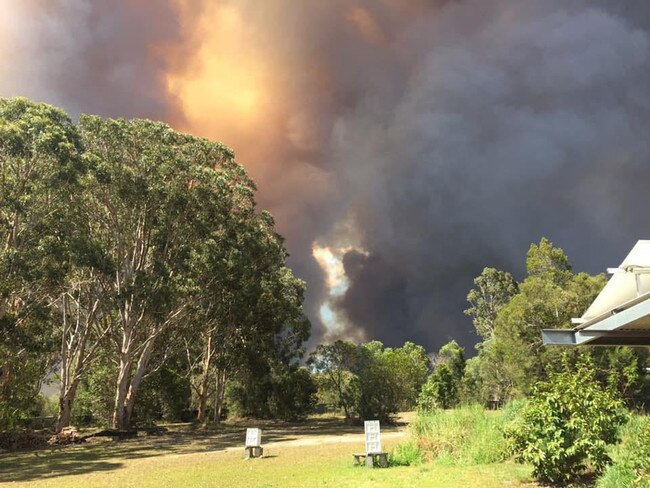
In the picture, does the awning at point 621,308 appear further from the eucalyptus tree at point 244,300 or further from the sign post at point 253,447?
the eucalyptus tree at point 244,300

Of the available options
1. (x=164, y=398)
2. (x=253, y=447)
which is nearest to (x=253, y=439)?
(x=253, y=447)

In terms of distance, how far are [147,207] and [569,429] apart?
26.3 meters

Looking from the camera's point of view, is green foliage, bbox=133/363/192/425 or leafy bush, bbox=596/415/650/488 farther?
green foliage, bbox=133/363/192/425

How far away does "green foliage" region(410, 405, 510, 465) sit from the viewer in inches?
500

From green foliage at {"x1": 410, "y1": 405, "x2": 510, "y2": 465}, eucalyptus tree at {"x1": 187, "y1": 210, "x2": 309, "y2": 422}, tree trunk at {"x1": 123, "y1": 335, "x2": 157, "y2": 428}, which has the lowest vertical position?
green foliage at {"x1": 410, "y1": 405, "x2": 510, "y2": 465}

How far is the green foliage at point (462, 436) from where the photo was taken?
12.7 m

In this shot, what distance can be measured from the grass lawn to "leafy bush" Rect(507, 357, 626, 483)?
90cm

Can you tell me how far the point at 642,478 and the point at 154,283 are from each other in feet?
87.9

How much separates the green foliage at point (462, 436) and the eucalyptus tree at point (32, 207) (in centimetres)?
1919

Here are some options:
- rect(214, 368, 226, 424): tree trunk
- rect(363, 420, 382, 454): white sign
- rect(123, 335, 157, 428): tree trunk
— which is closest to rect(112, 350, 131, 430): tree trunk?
rect(123, 335, 157, 428): tree trunk

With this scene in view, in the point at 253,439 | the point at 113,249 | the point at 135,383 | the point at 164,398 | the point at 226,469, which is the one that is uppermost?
the point at 113,249

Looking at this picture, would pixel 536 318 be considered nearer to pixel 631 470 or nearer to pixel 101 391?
pixel 631 470

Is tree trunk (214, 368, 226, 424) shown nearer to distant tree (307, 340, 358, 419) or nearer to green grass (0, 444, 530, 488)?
distant tree (307, 340, 358, 419)

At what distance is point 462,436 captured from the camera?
14234 millimetres
